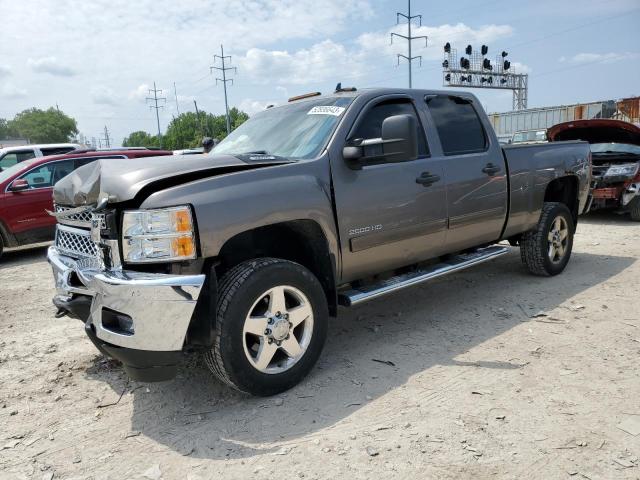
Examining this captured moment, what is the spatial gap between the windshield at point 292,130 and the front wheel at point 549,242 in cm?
281

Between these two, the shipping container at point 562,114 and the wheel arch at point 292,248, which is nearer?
the wheel arch at point 292,248

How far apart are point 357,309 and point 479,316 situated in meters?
1.12

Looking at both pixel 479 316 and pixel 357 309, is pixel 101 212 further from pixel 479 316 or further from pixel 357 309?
pixel 479 316

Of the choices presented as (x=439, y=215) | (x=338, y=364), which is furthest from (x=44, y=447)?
(x=439, y=215)

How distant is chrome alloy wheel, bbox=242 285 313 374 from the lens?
3014 mm

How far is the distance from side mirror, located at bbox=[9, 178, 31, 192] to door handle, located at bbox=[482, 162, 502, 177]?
7.22 m

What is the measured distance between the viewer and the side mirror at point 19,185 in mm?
8070

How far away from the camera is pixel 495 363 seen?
11.5 ft

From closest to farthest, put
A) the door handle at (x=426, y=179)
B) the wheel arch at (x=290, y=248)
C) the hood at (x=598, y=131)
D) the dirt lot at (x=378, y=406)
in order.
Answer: the dirt lot at (x=378, y=406), the wheel arch at (x=290, y=248), the door handle at (x=426, y=179), the hood at (x=598, y=131)

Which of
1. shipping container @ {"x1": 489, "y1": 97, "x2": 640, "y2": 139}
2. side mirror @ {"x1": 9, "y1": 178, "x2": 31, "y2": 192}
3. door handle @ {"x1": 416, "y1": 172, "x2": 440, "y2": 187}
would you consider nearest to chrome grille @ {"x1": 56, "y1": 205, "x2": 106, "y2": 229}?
door handle @ {"x1": 416, "y1": 172, "x2": 440, "y2": 187}

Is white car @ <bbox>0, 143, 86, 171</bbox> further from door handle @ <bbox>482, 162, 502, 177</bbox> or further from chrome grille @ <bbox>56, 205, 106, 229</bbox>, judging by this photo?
door handle @ <bbox>482, 162, 502, 177</bbox>

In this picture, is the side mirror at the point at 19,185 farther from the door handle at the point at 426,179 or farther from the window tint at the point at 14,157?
the door handle at the point at 426,179

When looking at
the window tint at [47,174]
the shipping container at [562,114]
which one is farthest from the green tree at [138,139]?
the window tint at [47,174]

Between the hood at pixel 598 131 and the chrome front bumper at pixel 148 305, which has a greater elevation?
the hood at pixel 598 131
